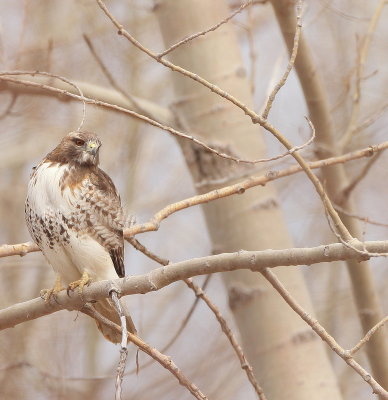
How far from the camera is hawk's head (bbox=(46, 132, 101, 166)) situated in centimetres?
482

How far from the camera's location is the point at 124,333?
8.90 feet

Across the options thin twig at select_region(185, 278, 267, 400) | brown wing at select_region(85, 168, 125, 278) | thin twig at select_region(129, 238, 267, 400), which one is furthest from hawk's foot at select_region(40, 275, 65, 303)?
thin twig at select_region(185, 278, 267, 400)

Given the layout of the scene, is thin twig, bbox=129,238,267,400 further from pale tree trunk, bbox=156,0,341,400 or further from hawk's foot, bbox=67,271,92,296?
pale tree trunk, bbox=156,0,341,400

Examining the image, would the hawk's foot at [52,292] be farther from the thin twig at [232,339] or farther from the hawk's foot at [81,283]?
the thin twig at [232,339]

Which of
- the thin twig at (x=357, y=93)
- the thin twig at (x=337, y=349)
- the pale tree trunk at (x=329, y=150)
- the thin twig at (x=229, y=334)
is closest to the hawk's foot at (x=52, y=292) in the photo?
the thin twig at (x=229, y=334)

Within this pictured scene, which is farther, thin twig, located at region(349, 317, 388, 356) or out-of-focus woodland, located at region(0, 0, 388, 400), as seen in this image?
out-of-focus woodland, located at region(0, 0, 388, 400)

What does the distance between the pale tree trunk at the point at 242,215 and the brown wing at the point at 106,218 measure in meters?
0.49

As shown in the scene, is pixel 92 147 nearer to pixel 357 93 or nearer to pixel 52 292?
pixel 52 292

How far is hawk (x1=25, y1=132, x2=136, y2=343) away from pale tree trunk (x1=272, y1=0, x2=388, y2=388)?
1.16 m

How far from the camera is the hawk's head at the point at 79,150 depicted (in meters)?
4.82

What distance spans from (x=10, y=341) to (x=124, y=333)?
3829mm

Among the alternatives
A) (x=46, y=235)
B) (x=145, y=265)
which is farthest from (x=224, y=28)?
(x=145, y=265)

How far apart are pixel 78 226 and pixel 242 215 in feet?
2.85

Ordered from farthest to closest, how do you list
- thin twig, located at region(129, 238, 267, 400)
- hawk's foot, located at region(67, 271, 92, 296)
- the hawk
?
the hawk → hawk's foot, located at region(67, 271, 92, 296) → thin twig, located at region(129, 238, 267, 400)
